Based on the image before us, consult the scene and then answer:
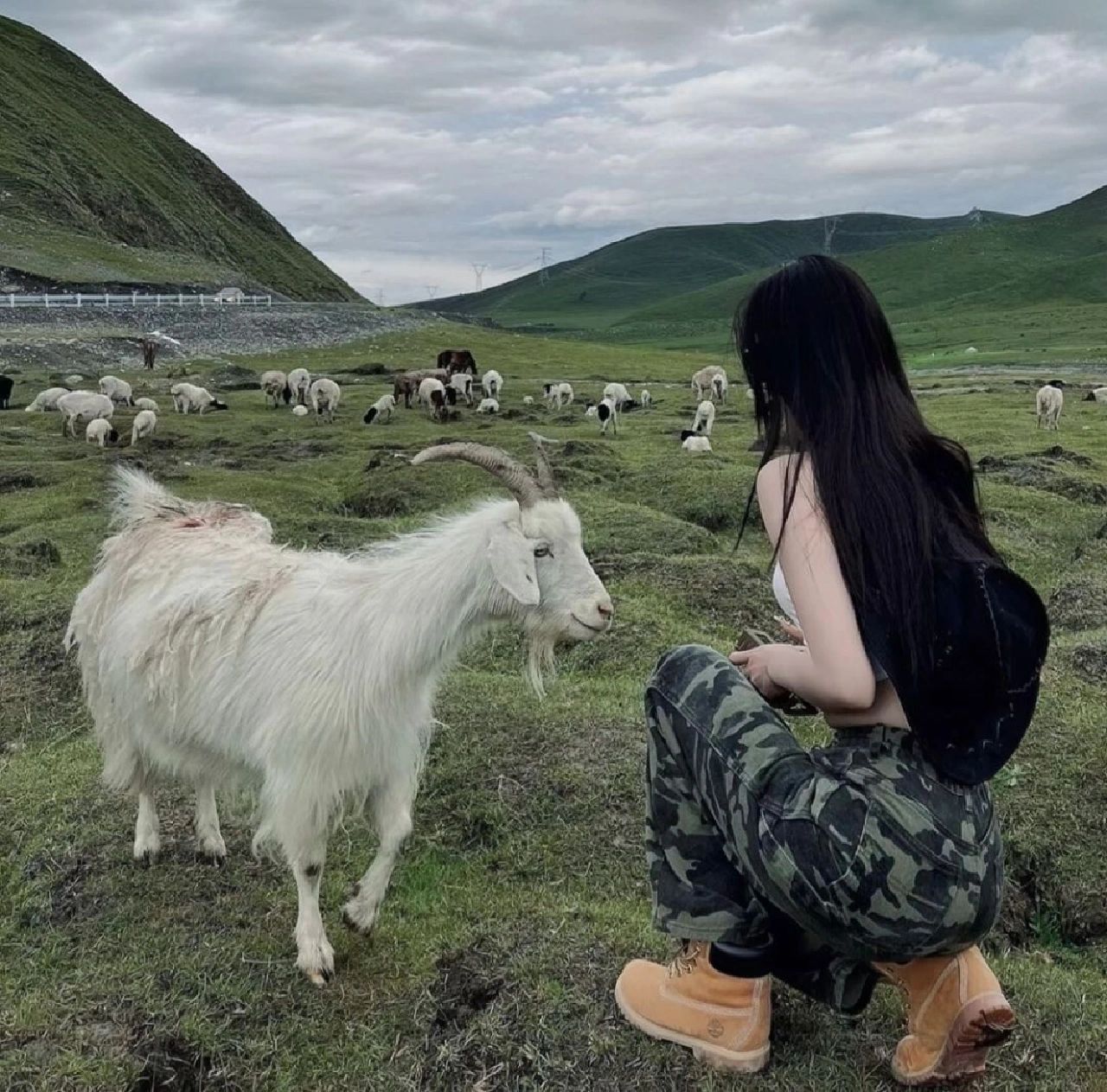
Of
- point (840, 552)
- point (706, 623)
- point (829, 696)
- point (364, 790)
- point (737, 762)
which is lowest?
point (706, 623)

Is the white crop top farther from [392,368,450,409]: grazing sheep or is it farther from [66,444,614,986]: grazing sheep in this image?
[392,368,450,409]: grazing sheep

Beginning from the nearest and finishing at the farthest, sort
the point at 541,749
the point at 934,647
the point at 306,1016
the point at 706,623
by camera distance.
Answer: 1. the point at 934,647
2. the point at 306,1016
3. the point at 541,749
4. the point at 706,623

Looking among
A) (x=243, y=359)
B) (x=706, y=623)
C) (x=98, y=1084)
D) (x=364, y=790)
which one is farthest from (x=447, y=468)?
(x=243, y=359)

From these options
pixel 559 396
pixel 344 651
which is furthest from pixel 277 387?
pixel 344 651

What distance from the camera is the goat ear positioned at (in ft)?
14.0

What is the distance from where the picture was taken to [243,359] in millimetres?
41406

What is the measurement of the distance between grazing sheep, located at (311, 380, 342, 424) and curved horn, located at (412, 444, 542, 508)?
2327 centimetres

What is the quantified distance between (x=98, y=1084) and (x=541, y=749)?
2.99 metres

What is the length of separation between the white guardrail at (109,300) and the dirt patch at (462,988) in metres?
47.9

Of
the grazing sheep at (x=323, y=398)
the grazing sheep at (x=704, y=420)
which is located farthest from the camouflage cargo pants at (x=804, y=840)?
the grazing sheep at (x=323, y=398)

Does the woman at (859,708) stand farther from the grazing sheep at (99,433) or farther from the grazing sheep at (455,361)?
the grazing sheep at (455,361)

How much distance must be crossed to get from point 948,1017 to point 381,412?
81.1ft

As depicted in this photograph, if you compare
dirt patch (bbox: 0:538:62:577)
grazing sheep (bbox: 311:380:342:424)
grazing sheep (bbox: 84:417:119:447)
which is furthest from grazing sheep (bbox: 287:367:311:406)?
dirt patch (bbox: 0:538:62:577)

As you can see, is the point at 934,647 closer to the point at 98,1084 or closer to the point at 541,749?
the point at 98,1084
